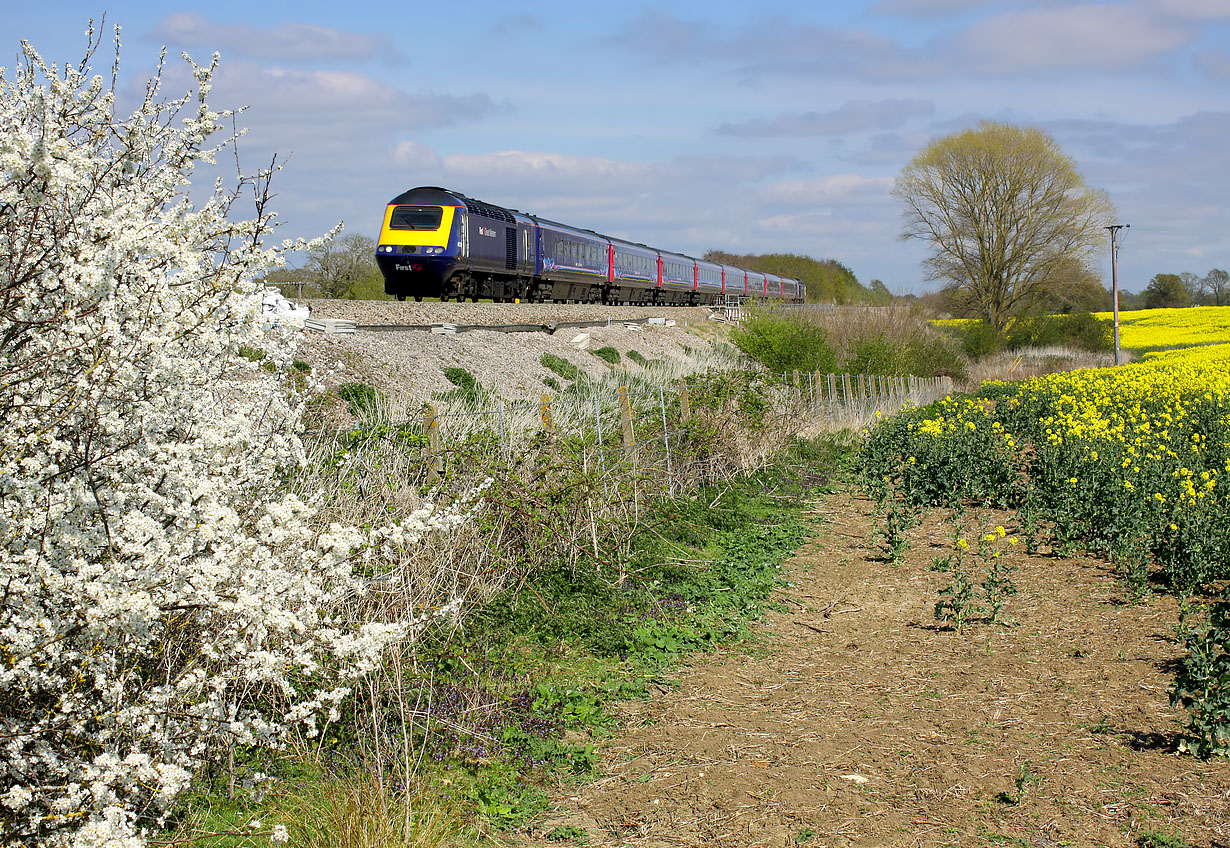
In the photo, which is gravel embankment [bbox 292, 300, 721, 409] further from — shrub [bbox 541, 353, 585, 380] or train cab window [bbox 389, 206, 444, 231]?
train cab window [bbox 389, 206, 444, 231]

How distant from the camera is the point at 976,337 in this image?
4112 centimetres

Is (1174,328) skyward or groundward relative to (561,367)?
skyward

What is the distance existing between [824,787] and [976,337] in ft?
131

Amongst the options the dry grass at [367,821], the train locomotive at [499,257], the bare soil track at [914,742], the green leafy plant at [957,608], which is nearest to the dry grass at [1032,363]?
the train locomotive at [499,257]

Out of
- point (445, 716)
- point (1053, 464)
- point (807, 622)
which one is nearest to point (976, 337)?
point (1053, 464)

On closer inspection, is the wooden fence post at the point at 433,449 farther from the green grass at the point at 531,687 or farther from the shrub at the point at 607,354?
the shrub at the point at 607,354

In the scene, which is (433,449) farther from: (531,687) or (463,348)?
(463,348)

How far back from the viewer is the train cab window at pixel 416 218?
21547 mm

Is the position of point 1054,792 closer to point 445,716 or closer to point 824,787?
point 824,787

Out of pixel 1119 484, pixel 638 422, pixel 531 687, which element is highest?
pixel 638 422

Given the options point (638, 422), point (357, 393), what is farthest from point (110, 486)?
point (357, 393)

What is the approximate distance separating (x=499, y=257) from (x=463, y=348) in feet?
29.3

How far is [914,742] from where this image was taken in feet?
15.2

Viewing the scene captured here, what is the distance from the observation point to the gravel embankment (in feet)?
43.4
